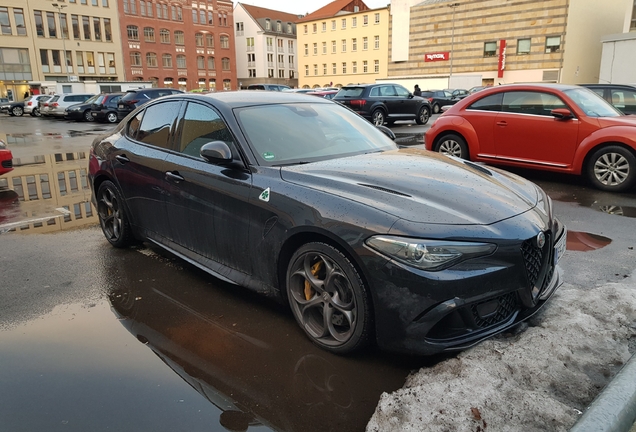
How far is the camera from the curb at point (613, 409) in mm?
2180

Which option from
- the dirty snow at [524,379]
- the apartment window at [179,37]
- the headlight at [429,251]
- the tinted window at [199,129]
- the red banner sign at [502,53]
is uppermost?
the apartment window at [179,37]

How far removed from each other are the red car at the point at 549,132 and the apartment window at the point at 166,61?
77.2 m

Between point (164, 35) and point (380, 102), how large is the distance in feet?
223

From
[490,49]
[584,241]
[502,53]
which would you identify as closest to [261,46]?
[490,49]

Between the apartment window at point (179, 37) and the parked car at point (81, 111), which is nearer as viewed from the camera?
the parked car at point (81, 111)

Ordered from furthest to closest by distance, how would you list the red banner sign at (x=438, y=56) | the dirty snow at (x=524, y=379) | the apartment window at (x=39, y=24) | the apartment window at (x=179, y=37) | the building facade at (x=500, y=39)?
the apartment window at (x=179, y=37) → the red banner sign at (x=438, y=56) → the apartment window at (x=39, y=24) → the building facade at (x=500, y=39) → the dirty snow at (x=524, y=379)

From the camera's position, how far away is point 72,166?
1150cm

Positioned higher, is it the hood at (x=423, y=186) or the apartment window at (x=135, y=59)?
the apartment window at (x=135, y=59)

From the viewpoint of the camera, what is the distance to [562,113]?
7.71 meters

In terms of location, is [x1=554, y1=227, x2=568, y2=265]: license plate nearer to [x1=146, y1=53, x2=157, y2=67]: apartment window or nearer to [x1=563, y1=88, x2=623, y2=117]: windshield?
[x1=563, y1=88, x2=623, y2=117]: windshield

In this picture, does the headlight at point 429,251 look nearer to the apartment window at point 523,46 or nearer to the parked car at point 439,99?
the parked car at point 439,99

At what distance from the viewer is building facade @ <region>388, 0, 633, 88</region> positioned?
5809 cm

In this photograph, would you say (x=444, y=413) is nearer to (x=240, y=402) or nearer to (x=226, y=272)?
(x=240, y=402)

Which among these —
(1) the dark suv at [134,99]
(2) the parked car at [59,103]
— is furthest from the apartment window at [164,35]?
(1) the dark suv at [134,99]
